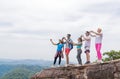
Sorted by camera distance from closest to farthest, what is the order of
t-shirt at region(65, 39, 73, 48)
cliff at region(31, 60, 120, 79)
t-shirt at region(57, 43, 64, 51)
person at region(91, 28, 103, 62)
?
cliff at region(31, 60, 120, 79) < person at region(91, 28, 103, 62) < t-shirt at region(65, 39, 73, 48) < t-shirt at region(57, 43, 64, 51)

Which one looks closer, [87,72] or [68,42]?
[87,72]

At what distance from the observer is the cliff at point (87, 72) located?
47.2 feet

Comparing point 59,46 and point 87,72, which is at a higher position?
point 59,46

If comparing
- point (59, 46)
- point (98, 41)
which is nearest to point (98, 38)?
point (98, 41)

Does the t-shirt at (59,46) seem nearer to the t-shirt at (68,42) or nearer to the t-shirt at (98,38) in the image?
the t-shirt at (68,42)

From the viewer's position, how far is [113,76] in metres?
14.4

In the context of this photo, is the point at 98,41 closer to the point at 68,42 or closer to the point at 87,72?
the point at 87,72

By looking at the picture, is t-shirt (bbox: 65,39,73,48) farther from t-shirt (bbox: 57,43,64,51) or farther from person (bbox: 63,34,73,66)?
t-shirt (bbox: 57,43,64,51)

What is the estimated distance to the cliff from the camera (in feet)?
47.2

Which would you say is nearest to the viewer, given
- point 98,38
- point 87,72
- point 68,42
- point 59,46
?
point 87,72

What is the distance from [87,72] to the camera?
15.3m

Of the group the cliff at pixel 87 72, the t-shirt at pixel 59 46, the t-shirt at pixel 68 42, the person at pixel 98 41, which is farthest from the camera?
the t-shirt at pixel 59 46

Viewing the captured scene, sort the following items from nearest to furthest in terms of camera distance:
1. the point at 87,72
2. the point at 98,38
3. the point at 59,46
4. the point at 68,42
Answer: the point at 87,72 → the point at 98,38 → the point at 68,42 → the point at 59,46

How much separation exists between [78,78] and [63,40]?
2.98 metres
